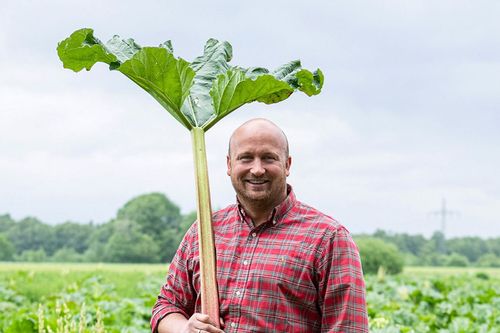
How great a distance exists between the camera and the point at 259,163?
3.06 metres

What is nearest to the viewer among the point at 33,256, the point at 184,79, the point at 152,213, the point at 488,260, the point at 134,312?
the point at 184,79

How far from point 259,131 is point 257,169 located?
0.60 feet

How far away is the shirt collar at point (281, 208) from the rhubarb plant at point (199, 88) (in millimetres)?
164

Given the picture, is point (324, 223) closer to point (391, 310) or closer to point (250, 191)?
point (250, 191)

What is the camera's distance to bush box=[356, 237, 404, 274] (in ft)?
117

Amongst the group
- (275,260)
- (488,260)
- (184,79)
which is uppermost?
(184,79)

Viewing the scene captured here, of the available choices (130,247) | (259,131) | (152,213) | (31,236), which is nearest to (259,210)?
(259,131)

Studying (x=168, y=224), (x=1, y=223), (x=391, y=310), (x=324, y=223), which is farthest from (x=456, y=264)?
(x=324, y=223)

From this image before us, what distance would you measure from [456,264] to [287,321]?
245 ft


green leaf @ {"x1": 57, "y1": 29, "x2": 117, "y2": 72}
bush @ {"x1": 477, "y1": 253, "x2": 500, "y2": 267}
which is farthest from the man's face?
bush @ {"x1": 477, "y1": 253, "x2": 500, "y2": 267}

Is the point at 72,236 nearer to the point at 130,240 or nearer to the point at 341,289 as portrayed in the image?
the point at 130,240

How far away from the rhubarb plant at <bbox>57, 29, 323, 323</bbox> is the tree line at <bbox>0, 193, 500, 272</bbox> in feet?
204

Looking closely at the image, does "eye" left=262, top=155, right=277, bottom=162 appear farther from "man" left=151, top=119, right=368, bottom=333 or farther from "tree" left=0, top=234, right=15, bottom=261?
"tree" left=0, top=234, right=15, bottom=261

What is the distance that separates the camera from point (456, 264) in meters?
73.9
